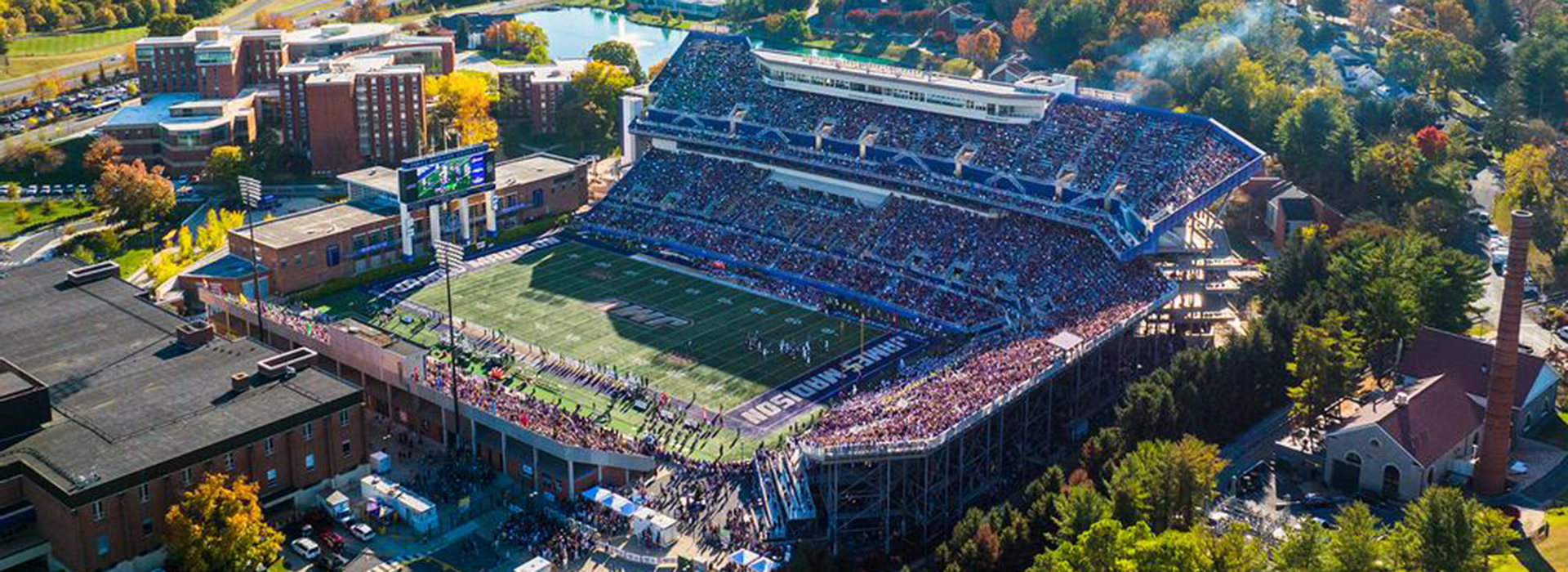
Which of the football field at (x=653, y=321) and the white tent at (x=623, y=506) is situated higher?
the football field at (x=653, y=321)

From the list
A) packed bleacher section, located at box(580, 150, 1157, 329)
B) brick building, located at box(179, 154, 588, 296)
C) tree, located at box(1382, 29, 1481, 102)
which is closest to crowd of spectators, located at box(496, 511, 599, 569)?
packed bleacher section, located at box(580, 150, 1157, 329)

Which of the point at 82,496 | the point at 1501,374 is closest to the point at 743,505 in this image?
the point at 82,496

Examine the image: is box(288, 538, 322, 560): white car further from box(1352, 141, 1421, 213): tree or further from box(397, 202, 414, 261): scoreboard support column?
box(1352, 141, 1421, 213): tree

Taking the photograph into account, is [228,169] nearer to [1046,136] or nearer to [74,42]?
[74,42]

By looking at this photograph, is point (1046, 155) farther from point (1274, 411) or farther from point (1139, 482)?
Result: point (1139, 482)

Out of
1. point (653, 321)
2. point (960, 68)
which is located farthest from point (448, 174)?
point (960, 68)

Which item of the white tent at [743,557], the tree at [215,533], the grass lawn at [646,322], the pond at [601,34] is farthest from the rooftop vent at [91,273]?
the pond at [601,34]

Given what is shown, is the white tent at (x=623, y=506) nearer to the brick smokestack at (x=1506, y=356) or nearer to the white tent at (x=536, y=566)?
the white tent at (x=536, y=566)
